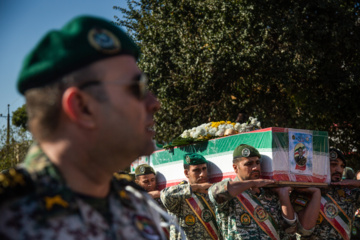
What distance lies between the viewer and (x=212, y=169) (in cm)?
568

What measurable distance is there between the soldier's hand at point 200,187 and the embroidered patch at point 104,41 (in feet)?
13.3

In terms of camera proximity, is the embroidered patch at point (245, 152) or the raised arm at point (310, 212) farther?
the raised arm at point (310, 212)

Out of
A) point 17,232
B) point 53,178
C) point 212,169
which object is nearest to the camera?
point 17,232

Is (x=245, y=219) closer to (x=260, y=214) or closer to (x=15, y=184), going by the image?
(x=260, y=214)

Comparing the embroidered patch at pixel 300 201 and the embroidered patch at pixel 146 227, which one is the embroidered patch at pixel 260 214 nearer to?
the embroidered patch at pixel 300 201

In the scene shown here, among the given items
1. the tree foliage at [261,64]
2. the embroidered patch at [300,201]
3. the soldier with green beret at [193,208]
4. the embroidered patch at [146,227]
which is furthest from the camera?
the tree foliage at [261,64]

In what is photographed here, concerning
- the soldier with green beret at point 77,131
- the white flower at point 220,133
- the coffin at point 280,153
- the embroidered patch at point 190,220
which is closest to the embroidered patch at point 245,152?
the coffin at point 280,153

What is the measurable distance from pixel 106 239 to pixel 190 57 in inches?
402

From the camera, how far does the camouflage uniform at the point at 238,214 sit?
4.95 meters

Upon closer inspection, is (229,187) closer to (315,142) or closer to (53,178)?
(315,142)

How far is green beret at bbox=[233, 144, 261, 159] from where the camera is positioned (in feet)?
16.0

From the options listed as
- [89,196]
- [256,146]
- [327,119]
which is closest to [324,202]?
[256,146]

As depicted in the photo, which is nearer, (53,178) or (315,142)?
(53,178)

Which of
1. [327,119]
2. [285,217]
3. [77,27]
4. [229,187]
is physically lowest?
[285,217]
